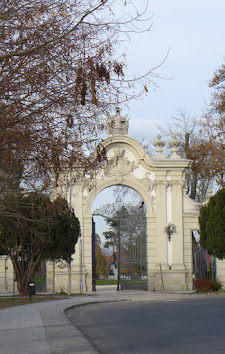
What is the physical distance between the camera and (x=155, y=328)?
13836mm

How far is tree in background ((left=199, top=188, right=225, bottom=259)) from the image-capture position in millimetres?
28125

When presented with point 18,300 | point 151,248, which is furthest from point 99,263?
point 18,300

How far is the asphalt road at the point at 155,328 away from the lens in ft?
35.4

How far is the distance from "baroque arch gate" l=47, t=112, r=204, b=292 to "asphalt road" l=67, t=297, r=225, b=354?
8.80 metres

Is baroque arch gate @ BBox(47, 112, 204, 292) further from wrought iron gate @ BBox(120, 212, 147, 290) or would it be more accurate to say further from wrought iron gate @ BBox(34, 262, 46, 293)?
wrought iron gate @ BBox(120, 212, 147, 290)

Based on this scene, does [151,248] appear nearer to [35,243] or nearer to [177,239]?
[177,239]

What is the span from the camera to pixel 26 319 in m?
16.1

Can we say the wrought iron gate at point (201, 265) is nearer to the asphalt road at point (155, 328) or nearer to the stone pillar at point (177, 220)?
the stone pillar at point (177, 220)

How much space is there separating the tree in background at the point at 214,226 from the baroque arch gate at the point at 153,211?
1441mm

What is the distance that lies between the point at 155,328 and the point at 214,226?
14923 mm

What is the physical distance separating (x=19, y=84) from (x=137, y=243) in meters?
21.5

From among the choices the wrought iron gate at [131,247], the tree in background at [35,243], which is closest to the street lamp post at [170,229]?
the wrought iron gate at [131,247]

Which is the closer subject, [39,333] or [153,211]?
[39,333]

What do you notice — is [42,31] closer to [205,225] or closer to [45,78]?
[45,78]
